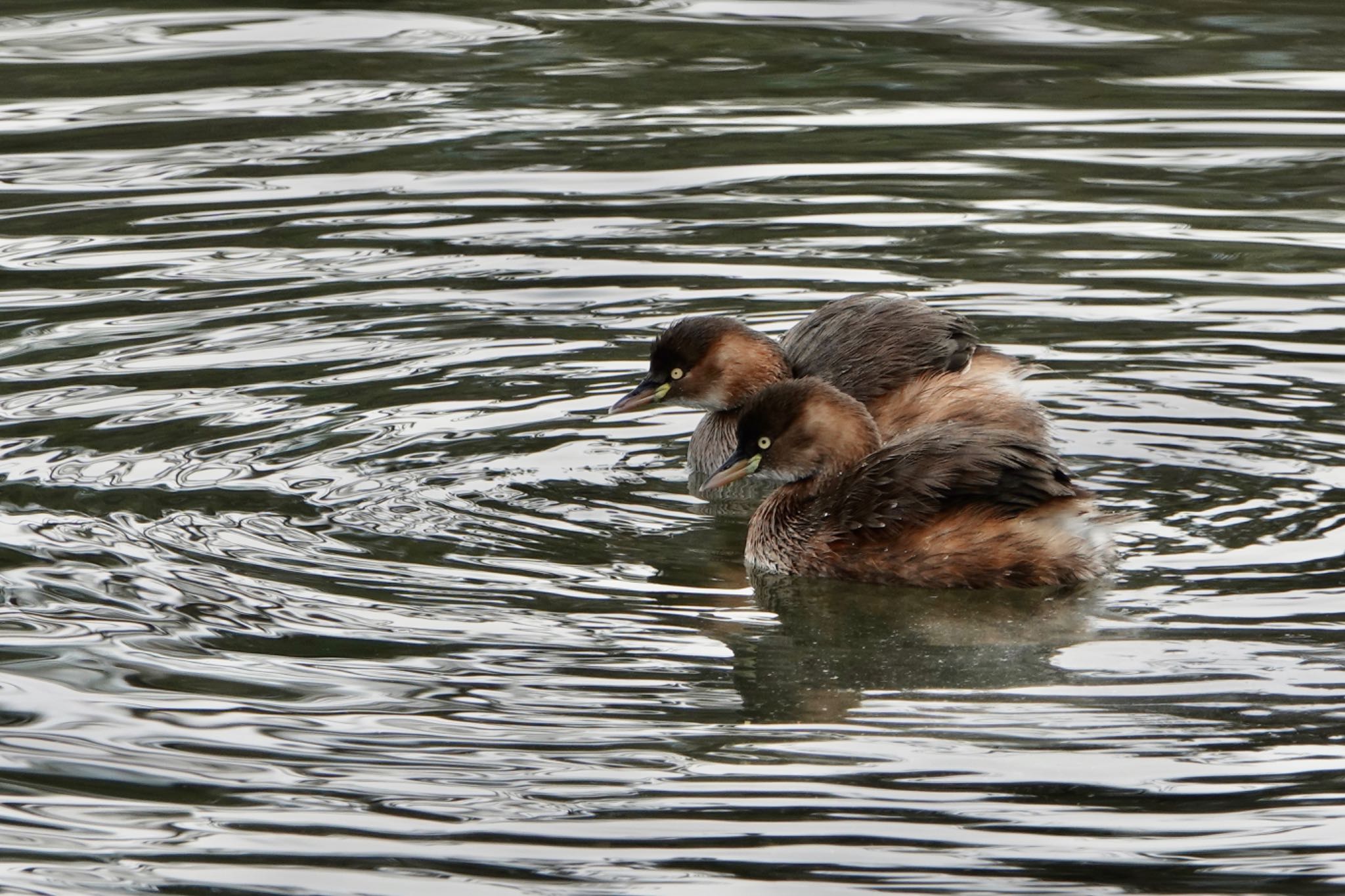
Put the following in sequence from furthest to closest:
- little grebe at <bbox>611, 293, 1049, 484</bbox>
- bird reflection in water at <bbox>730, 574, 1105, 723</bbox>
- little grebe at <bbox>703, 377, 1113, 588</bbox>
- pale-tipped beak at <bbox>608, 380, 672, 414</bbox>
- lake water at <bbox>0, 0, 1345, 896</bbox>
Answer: pale-tipped beak at <bbox>608, 380, 672, 414</bbox>
little grebe at <bbox>611, 293, 1049, 484</bbox>
little grebe at <bbox>703, 377, 1113, 588</bbox>
bird reflection in water at <bbox>730, 574, 1105, 723</bbox>
lake water at <bbox>0, 0, 1345, 896</bbox>

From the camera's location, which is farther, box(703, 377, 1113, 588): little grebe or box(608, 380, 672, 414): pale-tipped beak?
box(608, 380, 672, 414): pale-tipped beak

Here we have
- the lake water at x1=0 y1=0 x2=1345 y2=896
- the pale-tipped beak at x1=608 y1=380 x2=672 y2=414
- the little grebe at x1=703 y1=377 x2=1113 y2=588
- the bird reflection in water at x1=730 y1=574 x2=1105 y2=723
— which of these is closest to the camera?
the lake water at x1=0 y1=0 x2=1345 y2=896

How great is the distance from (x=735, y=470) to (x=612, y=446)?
2.92 ft

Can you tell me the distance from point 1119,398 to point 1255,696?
281cm

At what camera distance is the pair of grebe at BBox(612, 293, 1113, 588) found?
6.24m

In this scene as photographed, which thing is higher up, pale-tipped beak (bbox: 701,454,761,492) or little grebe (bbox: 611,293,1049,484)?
little grebe (bbox: 611,293,1049,484)

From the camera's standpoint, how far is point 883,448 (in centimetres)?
673

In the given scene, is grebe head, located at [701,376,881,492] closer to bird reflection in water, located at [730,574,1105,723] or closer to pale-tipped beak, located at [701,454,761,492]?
pale-tipped beak, located at [701,454,761,492]

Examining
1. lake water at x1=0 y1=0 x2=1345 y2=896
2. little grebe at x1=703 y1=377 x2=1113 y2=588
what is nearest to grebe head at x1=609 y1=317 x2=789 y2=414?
lake water at x1=0 y1=0 x2=1345 y2=896

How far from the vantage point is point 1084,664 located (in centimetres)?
545

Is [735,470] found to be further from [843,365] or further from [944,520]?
[843,365]

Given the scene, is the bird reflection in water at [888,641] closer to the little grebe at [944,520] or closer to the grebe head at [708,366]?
the little grebe at [944,520]

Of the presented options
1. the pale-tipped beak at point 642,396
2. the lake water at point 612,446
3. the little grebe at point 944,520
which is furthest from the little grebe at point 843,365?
the little grebe at point 944,520

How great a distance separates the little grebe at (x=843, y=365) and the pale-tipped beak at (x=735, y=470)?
1.94ft
